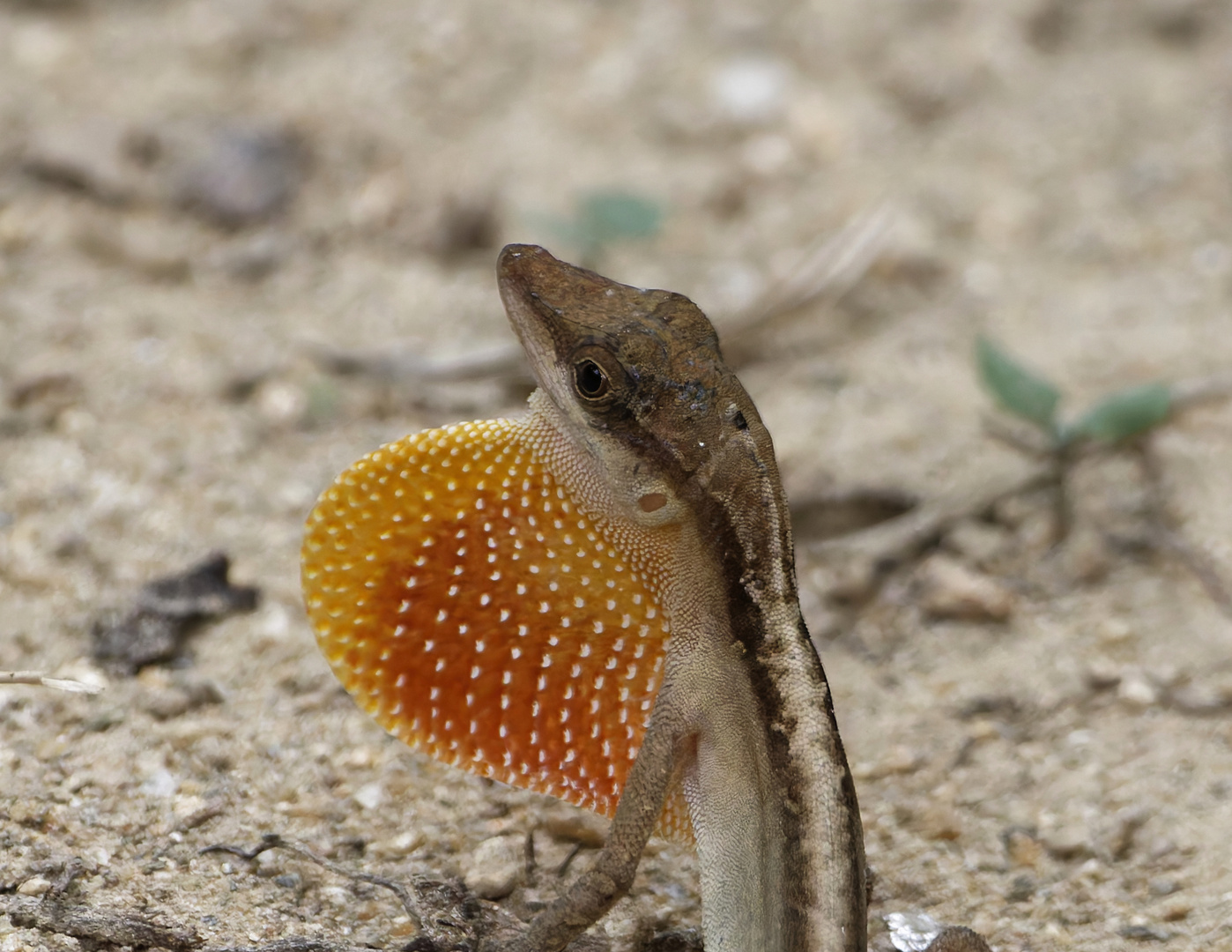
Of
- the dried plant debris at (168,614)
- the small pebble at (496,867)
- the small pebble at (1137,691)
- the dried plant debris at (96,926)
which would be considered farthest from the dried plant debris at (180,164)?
the small pebble at (1137,691)

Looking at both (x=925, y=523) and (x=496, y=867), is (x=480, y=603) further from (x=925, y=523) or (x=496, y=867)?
(x=925, y=523)

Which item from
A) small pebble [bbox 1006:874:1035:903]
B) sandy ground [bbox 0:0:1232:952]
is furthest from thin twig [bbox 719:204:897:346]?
small pebble [bbox 1006:874:1035:903]

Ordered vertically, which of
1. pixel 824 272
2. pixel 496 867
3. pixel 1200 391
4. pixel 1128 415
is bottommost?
pixel 496 867

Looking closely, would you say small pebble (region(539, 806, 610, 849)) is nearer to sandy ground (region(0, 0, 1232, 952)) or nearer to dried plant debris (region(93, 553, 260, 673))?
sandy ground (region(0, 0, 1232, 952))

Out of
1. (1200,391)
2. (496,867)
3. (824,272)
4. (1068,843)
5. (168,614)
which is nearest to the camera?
(496,867)

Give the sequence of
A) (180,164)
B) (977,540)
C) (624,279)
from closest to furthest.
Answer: (977,540), (624,279), (180,164)

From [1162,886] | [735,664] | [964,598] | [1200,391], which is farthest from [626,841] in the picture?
[1200,391]

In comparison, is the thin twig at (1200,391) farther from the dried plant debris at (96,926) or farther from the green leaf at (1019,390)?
the dried plant debris at (96,926)


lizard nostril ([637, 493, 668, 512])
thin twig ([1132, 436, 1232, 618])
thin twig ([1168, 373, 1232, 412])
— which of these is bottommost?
lizard nostril ([637, 493, 668, 512])

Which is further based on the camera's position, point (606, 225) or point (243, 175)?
point (243, 175)
